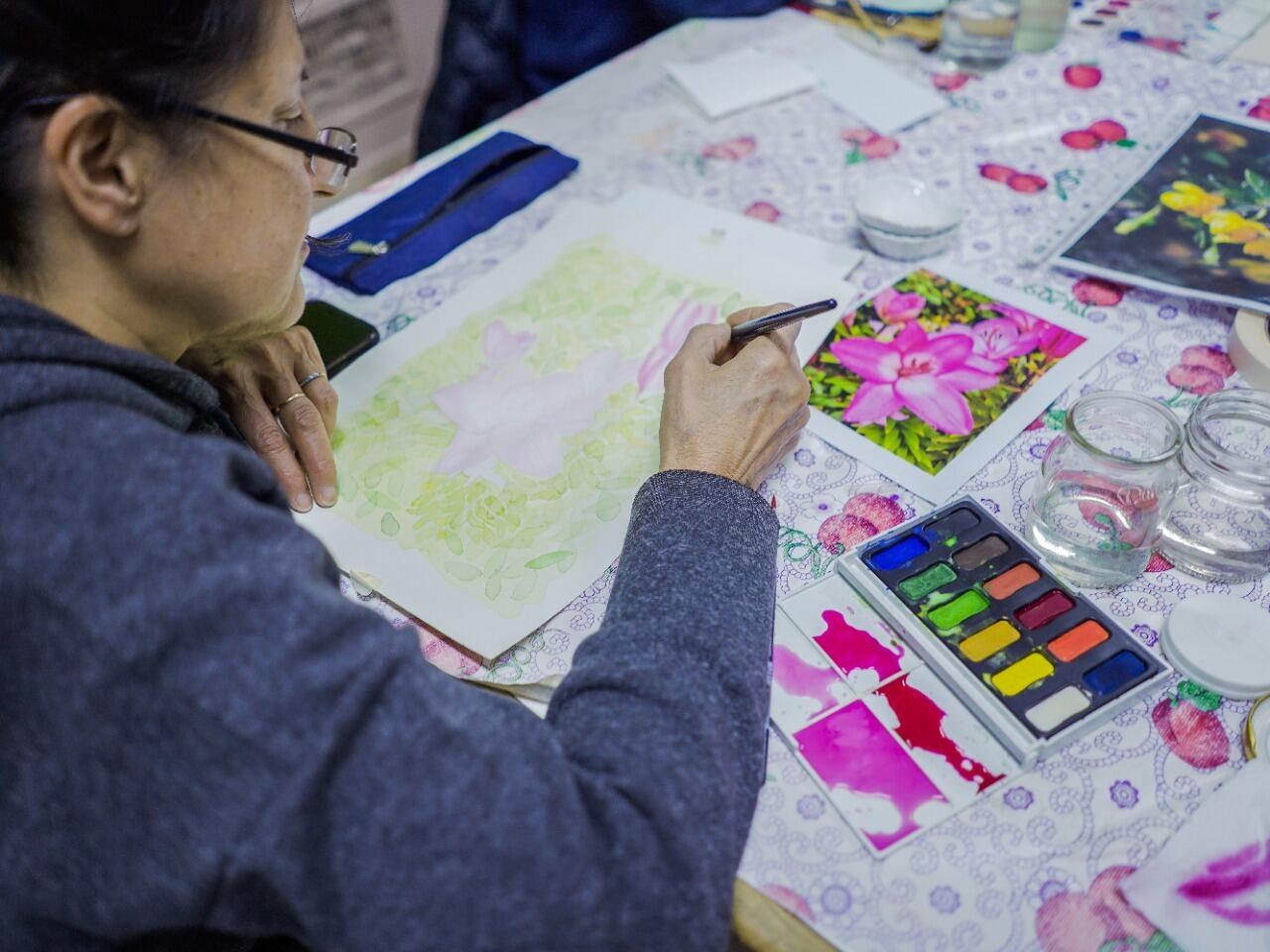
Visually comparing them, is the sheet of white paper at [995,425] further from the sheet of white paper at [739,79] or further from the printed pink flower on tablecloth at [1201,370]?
the sheet of white paper at [739,79]

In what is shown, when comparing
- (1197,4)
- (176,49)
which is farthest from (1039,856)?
(1197,4)

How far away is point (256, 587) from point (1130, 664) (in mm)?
571

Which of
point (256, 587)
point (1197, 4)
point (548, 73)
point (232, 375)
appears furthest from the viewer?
point (548, 73)

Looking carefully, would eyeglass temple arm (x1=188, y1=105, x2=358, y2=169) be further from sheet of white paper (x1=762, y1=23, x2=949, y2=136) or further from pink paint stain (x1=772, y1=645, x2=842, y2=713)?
sheet of white paper (x1=762, y1=23, x2=949, y2=136)

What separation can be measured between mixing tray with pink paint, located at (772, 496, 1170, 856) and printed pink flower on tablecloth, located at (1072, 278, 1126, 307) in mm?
397

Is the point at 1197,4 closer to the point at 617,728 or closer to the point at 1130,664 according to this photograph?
the point at 1130,664

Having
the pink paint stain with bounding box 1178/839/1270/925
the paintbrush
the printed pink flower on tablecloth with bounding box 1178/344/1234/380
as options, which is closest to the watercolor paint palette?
the pink paint stain with bounding box 1178/839/1270/925

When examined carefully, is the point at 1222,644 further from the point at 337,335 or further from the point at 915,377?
the point at 337,335

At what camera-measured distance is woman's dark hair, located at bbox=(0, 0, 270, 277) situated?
534 mm

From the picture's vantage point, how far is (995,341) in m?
0.95

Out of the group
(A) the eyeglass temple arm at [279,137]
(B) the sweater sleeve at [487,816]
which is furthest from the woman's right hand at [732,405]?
(A) the eyeglass temple arm at [279,137]

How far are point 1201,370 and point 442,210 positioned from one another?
2.97ft

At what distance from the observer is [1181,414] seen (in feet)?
2.82

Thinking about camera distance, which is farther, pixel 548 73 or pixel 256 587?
pixel 548 73
